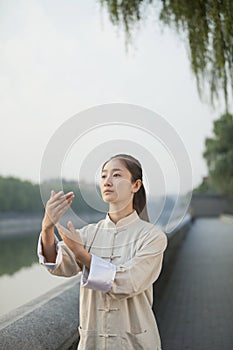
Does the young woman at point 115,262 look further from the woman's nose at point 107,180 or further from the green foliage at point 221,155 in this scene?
the green foliage at point 221,155

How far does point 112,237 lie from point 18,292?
7.95 metres

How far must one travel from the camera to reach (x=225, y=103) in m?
5.63

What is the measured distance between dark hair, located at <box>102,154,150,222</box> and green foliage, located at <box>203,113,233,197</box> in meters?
32.2

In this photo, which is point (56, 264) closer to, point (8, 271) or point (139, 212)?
point (139, 212)

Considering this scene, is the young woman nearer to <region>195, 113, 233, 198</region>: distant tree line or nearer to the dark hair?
the dark hair

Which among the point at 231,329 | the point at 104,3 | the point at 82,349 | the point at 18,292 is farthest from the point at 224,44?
the point at 18,292

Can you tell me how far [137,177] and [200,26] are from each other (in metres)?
3.48

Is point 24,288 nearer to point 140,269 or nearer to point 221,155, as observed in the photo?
point 140,269

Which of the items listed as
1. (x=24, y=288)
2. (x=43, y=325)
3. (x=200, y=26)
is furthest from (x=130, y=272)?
(x=24, y=288)

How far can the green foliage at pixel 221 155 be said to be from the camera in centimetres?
3434

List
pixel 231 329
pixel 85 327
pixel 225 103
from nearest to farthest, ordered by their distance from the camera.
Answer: pixel 85 327 → pixel 231 329 → pixel 225 103

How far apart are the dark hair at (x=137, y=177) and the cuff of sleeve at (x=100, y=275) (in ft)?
0.95

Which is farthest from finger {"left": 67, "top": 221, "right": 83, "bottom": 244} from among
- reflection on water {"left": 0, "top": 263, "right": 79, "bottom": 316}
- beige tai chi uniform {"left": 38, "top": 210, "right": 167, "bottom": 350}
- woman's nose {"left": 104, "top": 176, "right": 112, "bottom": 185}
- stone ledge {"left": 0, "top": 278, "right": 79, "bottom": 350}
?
reflection on water {"left": 0, "top": 263, "right": 79, "bottom": 316}

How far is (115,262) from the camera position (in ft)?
6.23
